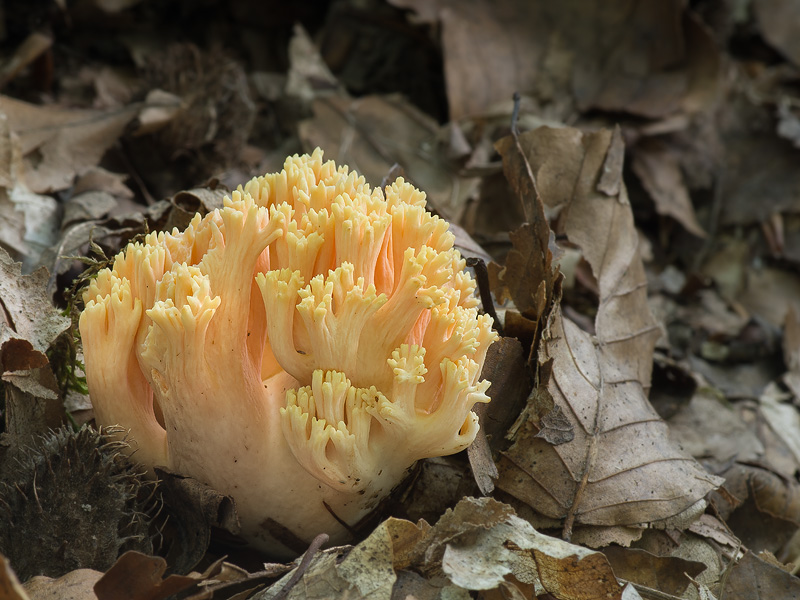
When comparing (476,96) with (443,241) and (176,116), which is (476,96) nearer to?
(176,116)

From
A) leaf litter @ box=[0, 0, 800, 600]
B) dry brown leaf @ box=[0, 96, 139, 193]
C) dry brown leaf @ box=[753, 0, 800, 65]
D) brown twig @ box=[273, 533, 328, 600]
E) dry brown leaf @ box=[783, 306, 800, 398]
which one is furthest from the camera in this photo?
dry brown leaf @ box=[753, 0, 800, 65]

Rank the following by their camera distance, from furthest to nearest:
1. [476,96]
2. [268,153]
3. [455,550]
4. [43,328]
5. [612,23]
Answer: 1. [612,23]
2. [476,96]
3. [268,153]
4. [43,328]
5. [455,550]

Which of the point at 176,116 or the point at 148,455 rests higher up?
the point at 176,116

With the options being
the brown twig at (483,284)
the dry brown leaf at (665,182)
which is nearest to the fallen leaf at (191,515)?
the brown twig at (483,284)

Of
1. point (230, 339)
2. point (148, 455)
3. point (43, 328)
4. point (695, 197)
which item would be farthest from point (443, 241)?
point (695, 197)

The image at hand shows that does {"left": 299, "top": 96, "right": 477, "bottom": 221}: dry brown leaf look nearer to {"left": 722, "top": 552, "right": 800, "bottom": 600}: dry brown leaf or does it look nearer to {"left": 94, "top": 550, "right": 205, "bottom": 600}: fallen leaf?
{"left": 722, "top": 552, "right": 800, "bottom": 600}: dry brown leaf

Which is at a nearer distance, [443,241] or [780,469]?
[443,241]

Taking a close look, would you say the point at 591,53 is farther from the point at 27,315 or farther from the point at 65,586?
the point at 65,586

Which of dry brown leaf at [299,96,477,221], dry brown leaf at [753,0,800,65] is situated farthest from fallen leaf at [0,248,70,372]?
dry brown leaf at [753,0,800,65]
